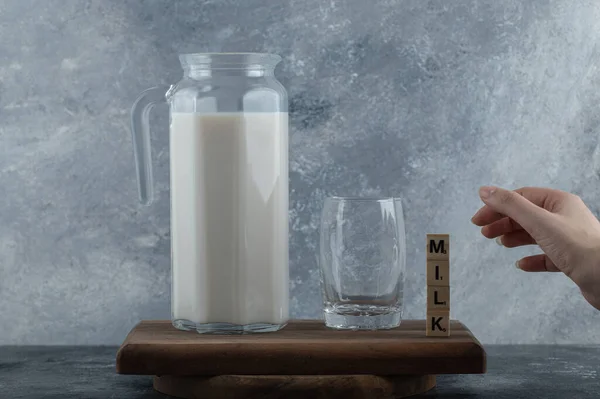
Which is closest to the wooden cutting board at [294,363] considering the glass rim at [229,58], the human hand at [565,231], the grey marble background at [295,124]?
the human hand at [565,231]

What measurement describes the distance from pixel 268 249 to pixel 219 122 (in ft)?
0.51

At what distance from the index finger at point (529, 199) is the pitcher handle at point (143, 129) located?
420mm

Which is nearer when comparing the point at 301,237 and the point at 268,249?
the point at 268,249

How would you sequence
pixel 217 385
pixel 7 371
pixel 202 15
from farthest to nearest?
pixel 202 15
pixel 7 371
pixel 217 385

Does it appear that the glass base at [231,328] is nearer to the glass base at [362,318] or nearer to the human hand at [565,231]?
the glass base at [362,318]

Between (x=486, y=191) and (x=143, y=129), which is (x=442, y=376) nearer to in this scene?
(x=486, y=191)

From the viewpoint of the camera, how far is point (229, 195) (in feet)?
3.14

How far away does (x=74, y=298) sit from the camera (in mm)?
1331

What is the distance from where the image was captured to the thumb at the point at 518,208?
3.18ft

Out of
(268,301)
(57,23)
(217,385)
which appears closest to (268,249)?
(268,301)

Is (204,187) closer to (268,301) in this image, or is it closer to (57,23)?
(268,301)

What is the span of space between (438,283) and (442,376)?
171 millimetres

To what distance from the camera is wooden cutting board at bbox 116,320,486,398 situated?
896mm

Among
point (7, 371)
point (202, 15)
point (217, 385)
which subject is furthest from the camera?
point (202, 15)
